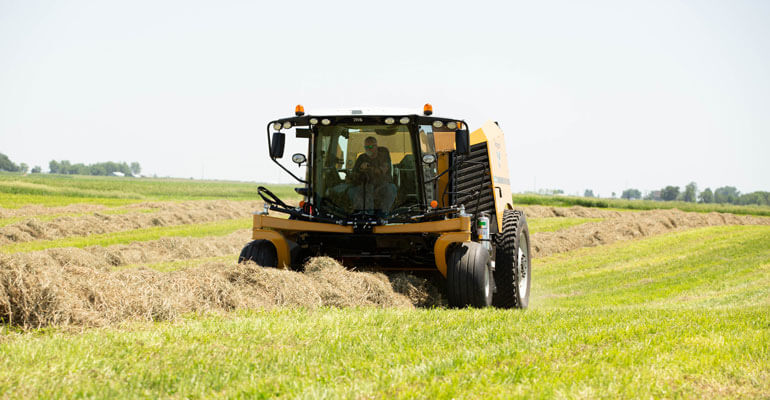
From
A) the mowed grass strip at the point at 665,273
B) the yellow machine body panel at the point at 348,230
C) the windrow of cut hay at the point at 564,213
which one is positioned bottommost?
the mowed grass strip at the point at 665,273

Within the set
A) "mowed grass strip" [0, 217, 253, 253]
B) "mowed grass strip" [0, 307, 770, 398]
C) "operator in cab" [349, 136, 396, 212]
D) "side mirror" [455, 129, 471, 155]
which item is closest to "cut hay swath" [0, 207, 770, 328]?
"mowed grass strip" [0, 307, 770, 398]

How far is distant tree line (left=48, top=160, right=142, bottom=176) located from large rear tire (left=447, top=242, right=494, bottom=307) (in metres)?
186

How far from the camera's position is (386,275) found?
970 cm

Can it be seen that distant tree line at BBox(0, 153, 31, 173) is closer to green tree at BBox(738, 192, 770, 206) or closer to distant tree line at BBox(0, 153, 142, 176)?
distant tree line at BBox(0, 153, 142, 176)

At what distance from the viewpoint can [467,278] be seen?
29.3 ft

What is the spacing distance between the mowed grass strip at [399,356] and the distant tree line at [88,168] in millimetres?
188134

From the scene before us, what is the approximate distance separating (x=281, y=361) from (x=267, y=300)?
2876 mm

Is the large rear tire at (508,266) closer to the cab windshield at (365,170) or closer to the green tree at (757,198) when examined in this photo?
the cab windshield at (365,170)

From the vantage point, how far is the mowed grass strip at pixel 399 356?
170 inches

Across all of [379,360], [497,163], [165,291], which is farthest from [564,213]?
[379,360]

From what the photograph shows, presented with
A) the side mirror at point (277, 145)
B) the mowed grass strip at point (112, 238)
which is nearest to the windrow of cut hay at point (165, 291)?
the side mirror at point (277, 145)

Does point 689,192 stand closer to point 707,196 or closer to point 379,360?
point 707,196

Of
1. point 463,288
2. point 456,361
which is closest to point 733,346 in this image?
point 456,361

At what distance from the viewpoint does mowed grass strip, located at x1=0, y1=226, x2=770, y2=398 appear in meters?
4.31
